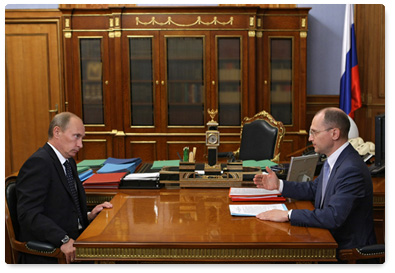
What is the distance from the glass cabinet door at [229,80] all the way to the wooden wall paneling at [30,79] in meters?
1.77

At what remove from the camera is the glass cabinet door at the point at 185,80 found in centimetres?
454

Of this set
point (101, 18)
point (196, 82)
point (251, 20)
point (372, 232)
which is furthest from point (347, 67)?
point (372, 232)

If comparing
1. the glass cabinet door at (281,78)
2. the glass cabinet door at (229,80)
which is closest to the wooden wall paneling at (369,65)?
the glass cabinet door at (281,78)

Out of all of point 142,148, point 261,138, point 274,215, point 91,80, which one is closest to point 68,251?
point 274,215

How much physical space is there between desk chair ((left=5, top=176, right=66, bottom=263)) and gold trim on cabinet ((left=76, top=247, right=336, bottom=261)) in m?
0.26

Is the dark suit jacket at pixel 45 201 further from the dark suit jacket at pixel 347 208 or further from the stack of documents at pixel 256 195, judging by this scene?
the dark suit jacket at pixel 347 208

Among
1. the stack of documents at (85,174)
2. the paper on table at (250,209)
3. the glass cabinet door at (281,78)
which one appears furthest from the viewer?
the glass cabinet door at (281,78)

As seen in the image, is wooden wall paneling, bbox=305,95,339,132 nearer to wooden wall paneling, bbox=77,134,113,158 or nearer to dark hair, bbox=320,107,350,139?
wooden wall paneling, bbox=77,134,113,158

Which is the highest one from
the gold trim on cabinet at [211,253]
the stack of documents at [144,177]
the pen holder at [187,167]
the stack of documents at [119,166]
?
the pen holder at [187,167]

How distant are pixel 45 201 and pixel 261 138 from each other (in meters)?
2.16

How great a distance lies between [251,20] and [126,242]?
337cm

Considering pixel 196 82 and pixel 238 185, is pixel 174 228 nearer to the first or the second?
pixel 238 185

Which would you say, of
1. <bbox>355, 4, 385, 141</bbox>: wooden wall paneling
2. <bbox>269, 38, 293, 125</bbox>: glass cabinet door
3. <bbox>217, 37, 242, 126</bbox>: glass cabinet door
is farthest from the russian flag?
<bbox>217, 37, 242, 126</bbox>: glass cabinet door

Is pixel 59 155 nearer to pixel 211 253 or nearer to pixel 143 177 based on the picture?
pixel 143 177
